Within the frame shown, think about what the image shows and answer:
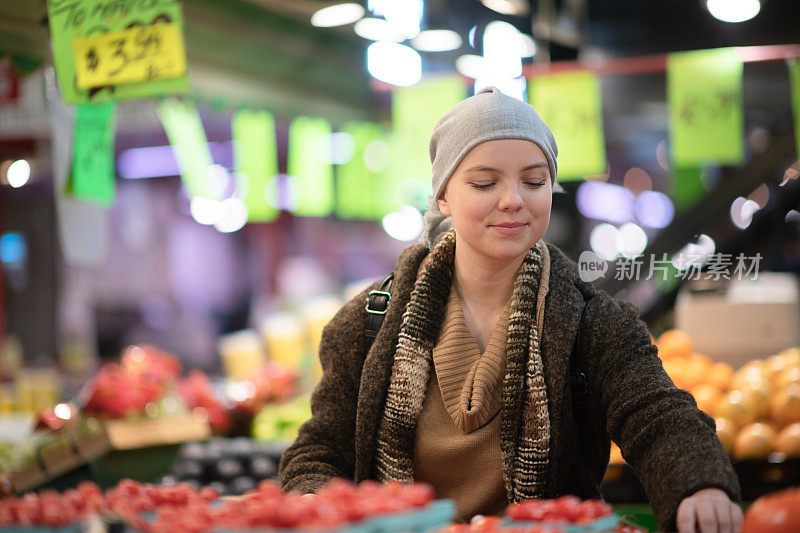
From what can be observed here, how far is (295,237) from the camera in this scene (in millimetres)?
13070

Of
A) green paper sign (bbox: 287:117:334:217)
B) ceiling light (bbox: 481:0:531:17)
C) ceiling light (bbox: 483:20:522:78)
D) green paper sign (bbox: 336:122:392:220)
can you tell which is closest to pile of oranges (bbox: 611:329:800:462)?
ceiling light (bbox: 483:20:522:78)

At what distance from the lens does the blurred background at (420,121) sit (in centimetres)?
321

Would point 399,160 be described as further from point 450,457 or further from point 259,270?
point 259,270

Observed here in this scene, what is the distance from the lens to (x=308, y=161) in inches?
217

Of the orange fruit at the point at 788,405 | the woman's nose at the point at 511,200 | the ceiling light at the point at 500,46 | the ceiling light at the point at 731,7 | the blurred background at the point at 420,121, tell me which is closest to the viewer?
the woman's nose at the point at 511,200

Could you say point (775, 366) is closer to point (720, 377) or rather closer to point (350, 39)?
point (720, 377)

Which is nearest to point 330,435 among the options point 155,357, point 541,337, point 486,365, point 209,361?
point 486,365

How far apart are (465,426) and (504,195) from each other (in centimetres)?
54

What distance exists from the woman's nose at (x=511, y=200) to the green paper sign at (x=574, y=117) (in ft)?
6.34

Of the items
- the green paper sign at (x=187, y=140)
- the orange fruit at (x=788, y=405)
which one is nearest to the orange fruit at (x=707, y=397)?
the orange fruit at (x=788, y=405)

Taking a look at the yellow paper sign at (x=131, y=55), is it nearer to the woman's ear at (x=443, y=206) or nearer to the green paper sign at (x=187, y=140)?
the woman's ear at (x=443, y=206)

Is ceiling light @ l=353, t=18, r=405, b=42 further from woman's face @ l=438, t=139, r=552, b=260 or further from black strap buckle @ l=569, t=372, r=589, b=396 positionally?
black strap buckle @ l=569, t=372, r=589, b=396

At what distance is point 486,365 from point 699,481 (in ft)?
1.72

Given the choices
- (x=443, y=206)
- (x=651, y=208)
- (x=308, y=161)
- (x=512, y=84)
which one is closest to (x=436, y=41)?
(x=512, y=84)
